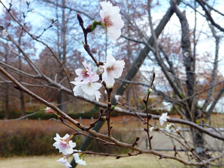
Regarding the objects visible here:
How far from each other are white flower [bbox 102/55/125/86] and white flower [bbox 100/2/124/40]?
3 centimetres

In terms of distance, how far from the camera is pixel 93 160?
2996 mm

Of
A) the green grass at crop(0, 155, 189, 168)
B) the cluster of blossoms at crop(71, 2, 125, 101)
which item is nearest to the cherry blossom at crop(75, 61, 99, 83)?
the cluster of blossoms at crop(71, 2, 125, 101)

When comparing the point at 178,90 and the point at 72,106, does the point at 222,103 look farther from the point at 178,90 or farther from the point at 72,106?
the point at 72,106

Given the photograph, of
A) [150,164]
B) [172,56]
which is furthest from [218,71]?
[150,164]

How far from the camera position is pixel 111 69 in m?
0.27

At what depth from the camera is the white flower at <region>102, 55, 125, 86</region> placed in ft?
0.85

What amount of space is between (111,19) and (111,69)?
0.23 ft

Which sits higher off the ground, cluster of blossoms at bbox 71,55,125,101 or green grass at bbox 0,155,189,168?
cluster of blossoms at bbox 71,55,125,101

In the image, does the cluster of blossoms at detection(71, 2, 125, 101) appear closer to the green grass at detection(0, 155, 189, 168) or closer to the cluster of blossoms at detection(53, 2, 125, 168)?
the cluster of blossoms at detection(53, 2, 125, 168)

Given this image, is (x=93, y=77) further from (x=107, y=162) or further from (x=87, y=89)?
(x=107, y=162)

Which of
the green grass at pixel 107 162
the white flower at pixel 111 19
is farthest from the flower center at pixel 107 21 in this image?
the green grass at pixel 107 162

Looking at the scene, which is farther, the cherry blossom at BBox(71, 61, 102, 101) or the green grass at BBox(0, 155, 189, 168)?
the green grass at BBox(0, 155, 189, 168)

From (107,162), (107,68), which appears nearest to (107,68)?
→ (107,68)

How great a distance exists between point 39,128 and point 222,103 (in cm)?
318
